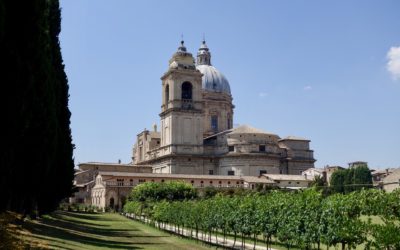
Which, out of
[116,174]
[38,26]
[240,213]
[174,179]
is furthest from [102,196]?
[38,26]

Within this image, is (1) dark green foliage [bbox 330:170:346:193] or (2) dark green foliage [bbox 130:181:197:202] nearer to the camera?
(2) dark green foliage [bbox 130:181:197:202]

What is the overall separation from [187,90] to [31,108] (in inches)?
2552

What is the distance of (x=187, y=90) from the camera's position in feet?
270

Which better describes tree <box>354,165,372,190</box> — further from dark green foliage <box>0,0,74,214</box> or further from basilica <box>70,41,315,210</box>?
dark green foliage <box>0,0,74,214</box>

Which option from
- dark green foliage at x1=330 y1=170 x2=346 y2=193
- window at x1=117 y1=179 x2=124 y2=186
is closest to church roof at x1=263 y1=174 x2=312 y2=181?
dark green foliage at x1=330 y1=170 x2=346 y2=193

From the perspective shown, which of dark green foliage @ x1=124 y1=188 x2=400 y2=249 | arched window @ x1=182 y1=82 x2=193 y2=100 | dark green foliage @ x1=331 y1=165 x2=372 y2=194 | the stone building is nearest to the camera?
dark green foliage @ x1=124 y1=188 x2=400 y2=249

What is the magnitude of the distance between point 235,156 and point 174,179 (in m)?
11.3

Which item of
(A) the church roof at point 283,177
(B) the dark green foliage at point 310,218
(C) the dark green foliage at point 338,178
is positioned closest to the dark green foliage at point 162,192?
A: (A) the church roof at point 283,177

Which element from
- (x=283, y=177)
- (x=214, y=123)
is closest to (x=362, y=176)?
(x=283, y=177)

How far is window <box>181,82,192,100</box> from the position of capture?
268 ft

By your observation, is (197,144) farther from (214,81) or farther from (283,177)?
(214,81)

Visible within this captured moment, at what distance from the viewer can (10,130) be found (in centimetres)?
1525

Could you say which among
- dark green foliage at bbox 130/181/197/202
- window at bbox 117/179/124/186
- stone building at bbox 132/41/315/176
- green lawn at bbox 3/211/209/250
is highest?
stone building at bbox 132/41/315/176

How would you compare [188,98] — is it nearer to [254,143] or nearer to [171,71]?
[171,71]
